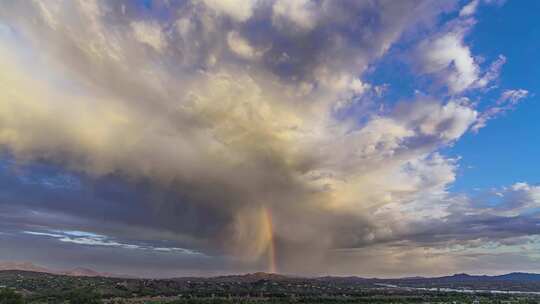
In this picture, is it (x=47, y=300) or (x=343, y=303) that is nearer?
(x=47, y=300)

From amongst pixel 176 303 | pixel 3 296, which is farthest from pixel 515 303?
pixel 3 296

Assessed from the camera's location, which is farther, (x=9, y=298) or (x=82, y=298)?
(x=82, y=298)

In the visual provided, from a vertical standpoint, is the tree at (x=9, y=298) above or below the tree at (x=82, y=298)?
above

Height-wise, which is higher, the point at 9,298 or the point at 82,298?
the point at 9,298

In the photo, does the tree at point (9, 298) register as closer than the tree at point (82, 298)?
Yes

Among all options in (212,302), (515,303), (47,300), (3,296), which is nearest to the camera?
(3,296)

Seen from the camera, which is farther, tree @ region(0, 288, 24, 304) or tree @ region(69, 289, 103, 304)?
tree @ region(69, 289, 103, 304)

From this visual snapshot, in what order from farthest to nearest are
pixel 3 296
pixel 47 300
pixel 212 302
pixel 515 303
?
pixel 515 303 < pixel 212 302 < pixel 47 300 < pixel 3 296

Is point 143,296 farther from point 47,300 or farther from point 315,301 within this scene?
point 315,301

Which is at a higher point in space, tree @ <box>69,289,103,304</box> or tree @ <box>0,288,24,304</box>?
tree @ <box>0,288,24,304</box>
